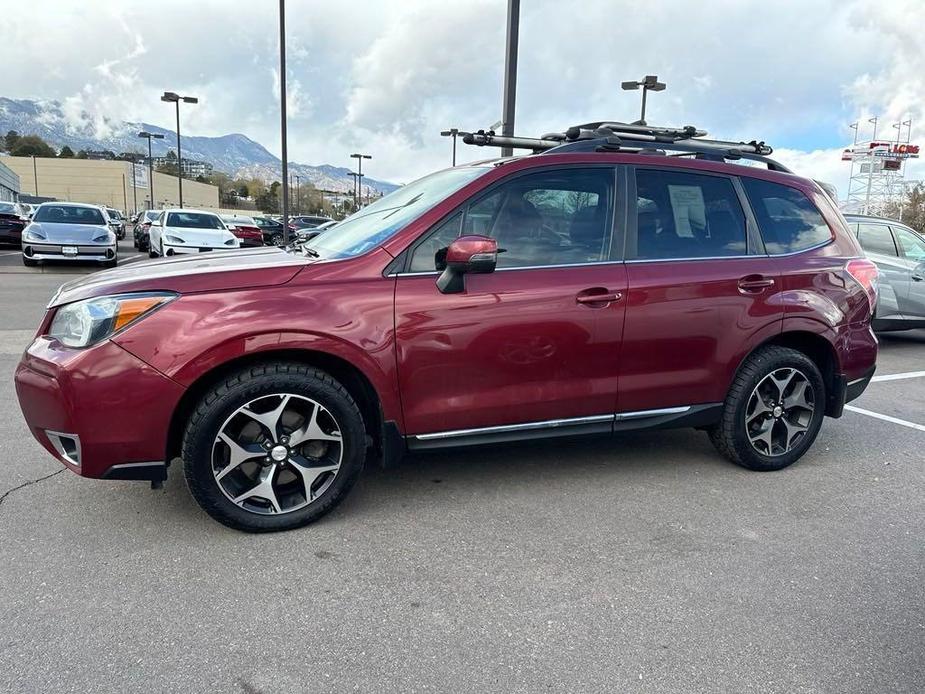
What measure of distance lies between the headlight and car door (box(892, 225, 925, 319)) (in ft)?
29.1

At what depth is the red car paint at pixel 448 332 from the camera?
2898 millimetres

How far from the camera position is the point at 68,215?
52.7 feet

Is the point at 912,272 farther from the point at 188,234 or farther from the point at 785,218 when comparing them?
the point at 188,234

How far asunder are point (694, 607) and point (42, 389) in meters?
→ 2.88

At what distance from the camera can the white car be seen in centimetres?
1597

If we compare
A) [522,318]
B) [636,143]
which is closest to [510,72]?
[636,143]

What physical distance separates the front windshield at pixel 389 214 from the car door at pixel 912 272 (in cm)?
731

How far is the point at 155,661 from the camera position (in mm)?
2289

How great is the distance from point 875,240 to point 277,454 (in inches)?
341

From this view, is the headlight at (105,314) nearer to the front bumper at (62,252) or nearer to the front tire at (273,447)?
the front tire at (273,447)

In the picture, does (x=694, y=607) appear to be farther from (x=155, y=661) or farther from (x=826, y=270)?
(x=826, y=270)

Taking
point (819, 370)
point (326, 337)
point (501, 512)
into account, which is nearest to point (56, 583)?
point (326, 337)

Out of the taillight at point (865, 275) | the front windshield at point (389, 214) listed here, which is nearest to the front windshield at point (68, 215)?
the front windshield at point (389, 214)

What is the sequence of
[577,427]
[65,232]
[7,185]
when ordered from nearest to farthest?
[577,427]
[65,232]
[7,185]
